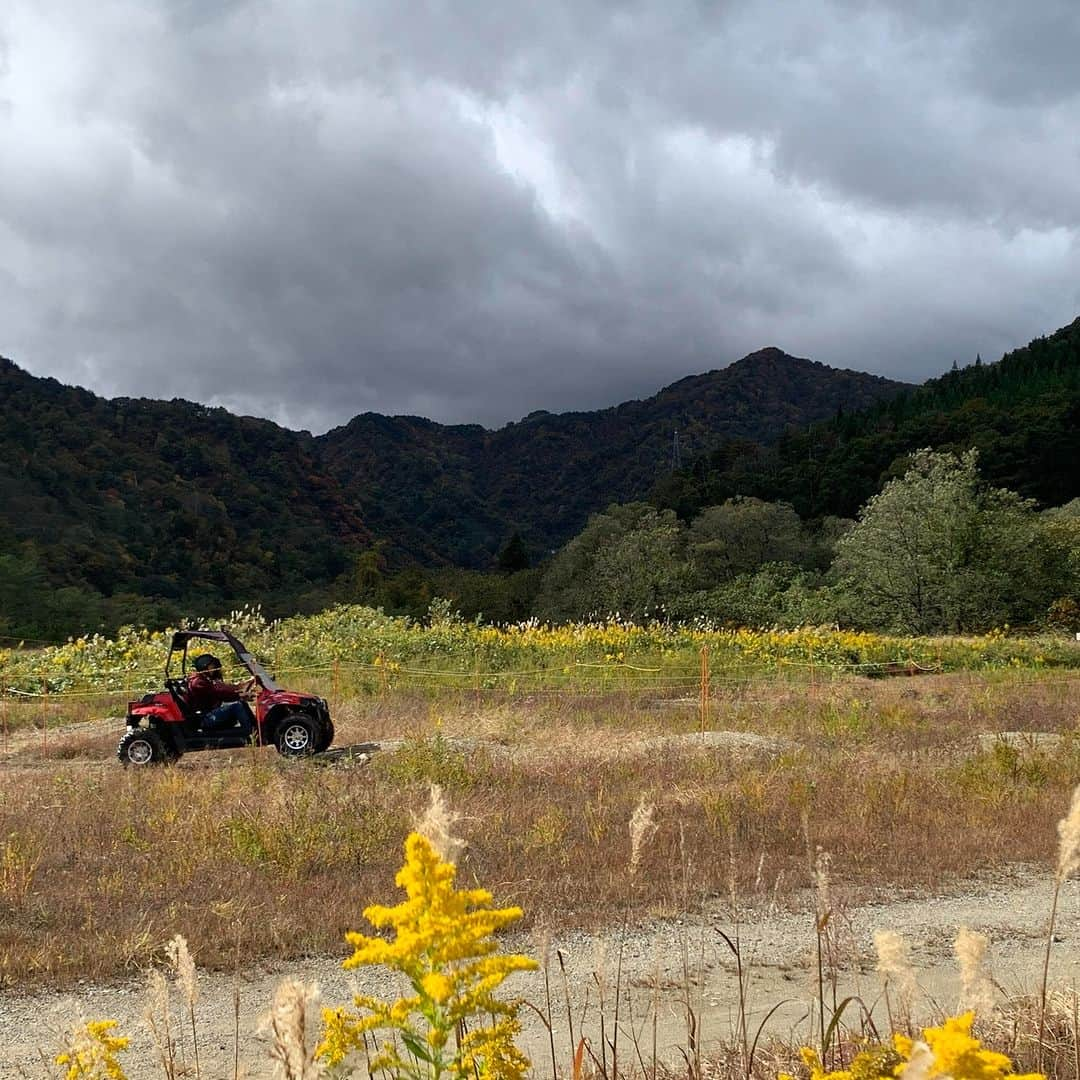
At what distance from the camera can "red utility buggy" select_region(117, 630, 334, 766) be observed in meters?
11.1

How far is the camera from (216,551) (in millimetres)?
54250

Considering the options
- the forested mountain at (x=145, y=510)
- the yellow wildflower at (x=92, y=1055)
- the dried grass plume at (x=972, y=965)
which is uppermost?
the forested mountain at (x=145, y=510)

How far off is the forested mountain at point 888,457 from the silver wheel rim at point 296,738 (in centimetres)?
6254

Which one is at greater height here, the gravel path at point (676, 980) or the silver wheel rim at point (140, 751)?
the silver wheel rim at point (140, 751)

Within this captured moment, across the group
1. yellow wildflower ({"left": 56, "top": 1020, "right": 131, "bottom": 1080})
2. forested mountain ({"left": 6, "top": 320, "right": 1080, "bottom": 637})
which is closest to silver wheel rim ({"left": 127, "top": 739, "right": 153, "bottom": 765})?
yellow wildflower ({"left": 56, "top": 1020, "right": 131, "bottom": 1080})

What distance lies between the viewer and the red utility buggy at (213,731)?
36.6 ft

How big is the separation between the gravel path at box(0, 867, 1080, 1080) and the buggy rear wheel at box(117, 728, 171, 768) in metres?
6.80

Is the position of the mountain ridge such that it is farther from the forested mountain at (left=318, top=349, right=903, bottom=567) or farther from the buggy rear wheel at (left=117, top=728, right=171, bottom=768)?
the buggy rear wheel at (left=117, top=728, right=171, bottom=768)

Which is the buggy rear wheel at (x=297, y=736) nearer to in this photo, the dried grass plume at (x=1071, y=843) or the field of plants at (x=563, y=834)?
the field of plants at (x=563, y=834)

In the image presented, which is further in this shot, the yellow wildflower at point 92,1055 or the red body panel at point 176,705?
the red body panel at point 176,705

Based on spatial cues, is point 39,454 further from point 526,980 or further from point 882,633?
point 526,980

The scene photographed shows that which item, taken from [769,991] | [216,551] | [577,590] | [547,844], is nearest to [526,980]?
[769,991]

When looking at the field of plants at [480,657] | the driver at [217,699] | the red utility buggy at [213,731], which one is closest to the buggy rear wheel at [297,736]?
the red utility buggy at [213,731]

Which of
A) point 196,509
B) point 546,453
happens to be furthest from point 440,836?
point 546,453
